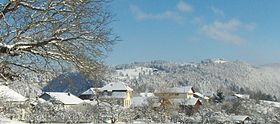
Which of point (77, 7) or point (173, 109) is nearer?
point (77, 7)

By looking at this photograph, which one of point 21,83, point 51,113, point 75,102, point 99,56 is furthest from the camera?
point 75,102

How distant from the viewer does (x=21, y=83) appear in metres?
14.5

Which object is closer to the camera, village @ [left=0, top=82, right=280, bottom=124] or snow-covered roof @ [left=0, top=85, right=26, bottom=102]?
snow-covered roof @ [left=0, top=85, right=26, bottom=102]

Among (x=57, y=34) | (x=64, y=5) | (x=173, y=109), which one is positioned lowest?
(x=173, y=109)

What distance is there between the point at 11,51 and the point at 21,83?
228cm

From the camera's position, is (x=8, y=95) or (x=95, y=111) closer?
(x=8, y=95)

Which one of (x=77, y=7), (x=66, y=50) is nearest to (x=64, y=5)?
(x=77, y=7)

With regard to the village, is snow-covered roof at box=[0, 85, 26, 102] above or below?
above

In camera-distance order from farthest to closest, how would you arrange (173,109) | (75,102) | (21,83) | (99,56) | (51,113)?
(75,102)
(173,109)
(51,113)
(21,83)
(99,56)

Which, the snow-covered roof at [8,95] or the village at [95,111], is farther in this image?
the village at [95,111]

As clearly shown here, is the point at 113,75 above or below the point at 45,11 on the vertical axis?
below

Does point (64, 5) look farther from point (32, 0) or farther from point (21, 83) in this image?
point (21, 83)

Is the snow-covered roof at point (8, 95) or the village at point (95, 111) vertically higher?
the snow-covered roof at point (8, 95)

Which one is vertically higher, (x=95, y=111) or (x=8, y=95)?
(x=8, y=95)
